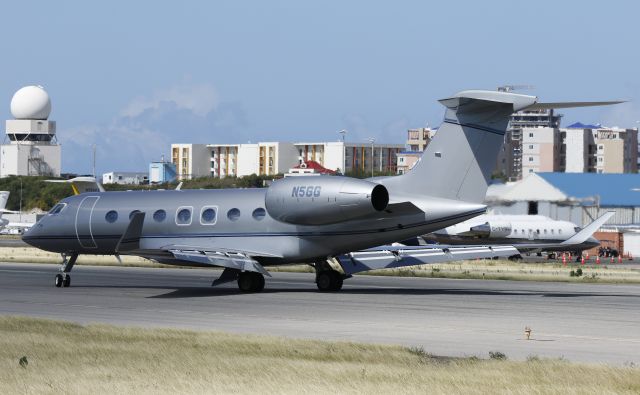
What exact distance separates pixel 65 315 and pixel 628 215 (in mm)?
87738

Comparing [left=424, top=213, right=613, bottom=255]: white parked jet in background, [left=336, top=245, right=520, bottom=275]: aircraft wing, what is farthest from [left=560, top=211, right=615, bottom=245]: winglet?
[left=424, top=213, right=613, bottom=255]: white parked jet in background

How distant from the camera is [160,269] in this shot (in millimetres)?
56406

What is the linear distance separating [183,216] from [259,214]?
3.00 metres

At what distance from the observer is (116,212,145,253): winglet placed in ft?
120

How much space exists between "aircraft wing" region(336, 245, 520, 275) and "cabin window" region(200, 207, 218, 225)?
4241mm

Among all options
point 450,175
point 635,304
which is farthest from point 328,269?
point 635,304

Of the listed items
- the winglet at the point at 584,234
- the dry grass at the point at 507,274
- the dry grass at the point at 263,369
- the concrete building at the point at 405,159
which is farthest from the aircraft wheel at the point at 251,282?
the concrete building at the point at 405,159

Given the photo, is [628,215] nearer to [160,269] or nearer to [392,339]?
[160,269]

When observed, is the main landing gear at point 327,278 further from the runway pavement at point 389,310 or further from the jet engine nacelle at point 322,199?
the jet engine nacelle at point 322,199

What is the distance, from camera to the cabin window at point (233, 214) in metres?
37.4

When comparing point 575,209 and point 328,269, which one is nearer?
point 328,269

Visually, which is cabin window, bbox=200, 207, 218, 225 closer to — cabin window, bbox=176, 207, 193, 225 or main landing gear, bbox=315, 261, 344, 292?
cabin window, bbox=176, 207, 193, 225

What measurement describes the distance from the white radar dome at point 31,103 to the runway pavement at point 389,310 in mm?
127806

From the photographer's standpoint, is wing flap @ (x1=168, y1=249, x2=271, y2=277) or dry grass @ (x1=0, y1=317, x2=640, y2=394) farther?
wing flap @ (x1=168, y1=249, x2=271, y2=277)
